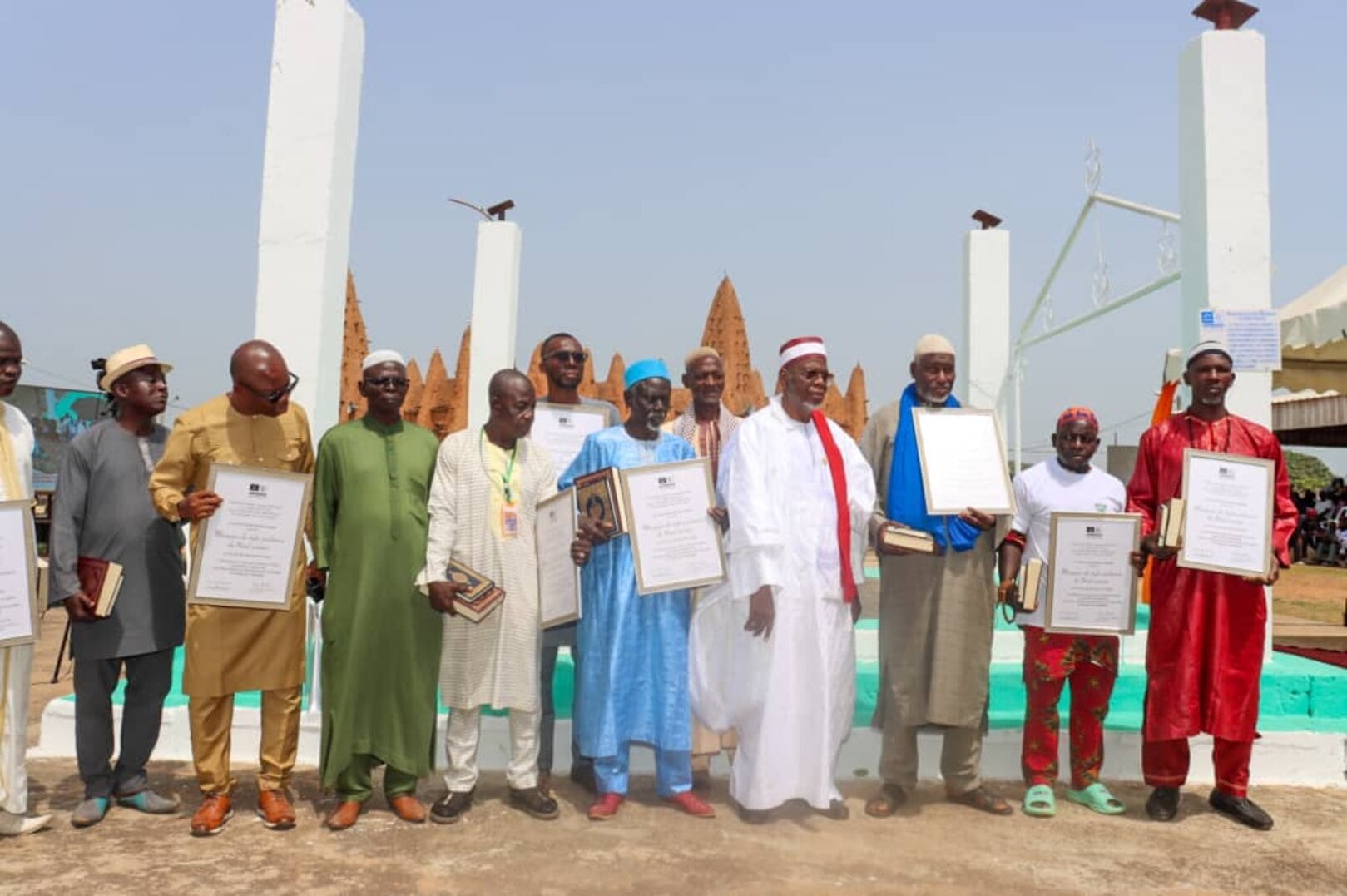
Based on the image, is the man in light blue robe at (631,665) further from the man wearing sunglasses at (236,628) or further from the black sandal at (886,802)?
the man wearing sunglasses at (236,628)

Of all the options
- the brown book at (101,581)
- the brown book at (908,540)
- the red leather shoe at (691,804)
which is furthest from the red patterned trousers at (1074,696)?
the brown book at (101,581)

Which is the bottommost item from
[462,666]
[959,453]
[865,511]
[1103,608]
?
[462,666]

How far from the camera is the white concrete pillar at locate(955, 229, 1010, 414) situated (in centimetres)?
1027

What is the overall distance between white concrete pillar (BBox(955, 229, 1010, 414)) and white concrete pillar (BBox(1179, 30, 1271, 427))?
4.55 m

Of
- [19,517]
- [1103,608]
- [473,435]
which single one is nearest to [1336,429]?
[1103,608]

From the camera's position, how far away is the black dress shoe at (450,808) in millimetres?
4137

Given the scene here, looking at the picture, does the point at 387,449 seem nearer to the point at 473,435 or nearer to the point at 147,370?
the point at 473,435

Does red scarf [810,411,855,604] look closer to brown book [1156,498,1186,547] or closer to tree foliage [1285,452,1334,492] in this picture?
brown book [1156,498,1186,547]

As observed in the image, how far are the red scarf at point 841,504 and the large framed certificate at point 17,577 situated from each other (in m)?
3.19

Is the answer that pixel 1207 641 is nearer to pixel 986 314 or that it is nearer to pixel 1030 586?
pixel 1030 586

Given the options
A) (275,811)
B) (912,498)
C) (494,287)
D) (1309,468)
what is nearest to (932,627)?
(912,498)

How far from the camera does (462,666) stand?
165 inches

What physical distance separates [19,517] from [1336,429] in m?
21.6

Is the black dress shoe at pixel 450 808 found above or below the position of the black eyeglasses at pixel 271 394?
below
